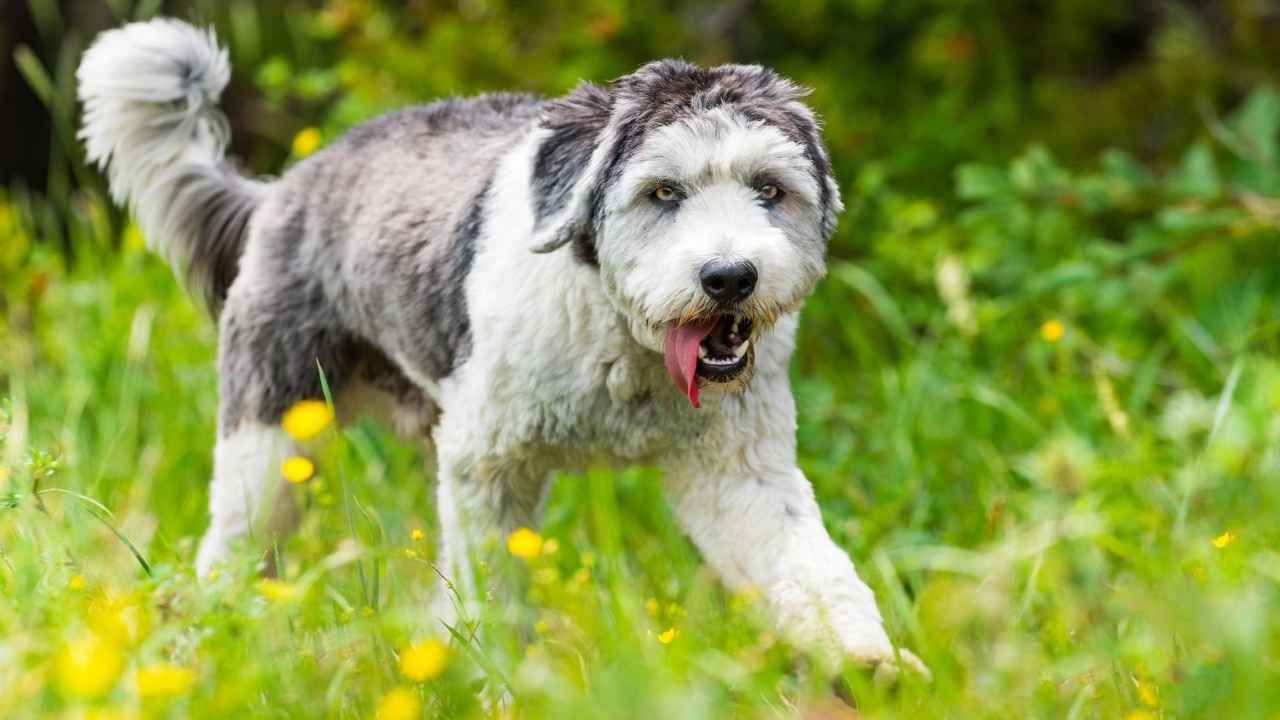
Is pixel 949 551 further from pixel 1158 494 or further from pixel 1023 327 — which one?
pixel 1023 327

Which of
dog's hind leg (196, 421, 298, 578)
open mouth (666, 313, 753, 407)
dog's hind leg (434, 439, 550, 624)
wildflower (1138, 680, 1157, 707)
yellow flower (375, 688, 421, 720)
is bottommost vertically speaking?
dog's hind leg (196, 421, 298, 578)

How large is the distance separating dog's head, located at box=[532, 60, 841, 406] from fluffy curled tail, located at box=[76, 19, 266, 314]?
1671 mm

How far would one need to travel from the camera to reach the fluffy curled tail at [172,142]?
4668 mm

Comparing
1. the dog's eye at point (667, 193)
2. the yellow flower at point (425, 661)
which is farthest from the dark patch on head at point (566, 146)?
the yellow flower at point (425, 661)

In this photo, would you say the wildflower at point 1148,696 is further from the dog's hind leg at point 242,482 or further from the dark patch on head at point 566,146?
the dog's hind leg at point 242,482

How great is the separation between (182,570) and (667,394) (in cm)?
118

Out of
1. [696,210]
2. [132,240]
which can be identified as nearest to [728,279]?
[696,210]

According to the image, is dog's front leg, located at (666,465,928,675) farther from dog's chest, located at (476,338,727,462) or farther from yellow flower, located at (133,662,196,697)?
yellow flower, located at (133,662,196,697)

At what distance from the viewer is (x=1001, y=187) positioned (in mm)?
5453

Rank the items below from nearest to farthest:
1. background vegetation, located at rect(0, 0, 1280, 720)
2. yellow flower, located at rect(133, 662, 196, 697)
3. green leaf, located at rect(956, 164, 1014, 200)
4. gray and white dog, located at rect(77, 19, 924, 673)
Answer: yellow flower, located at rect(133, 662, 196, 697), background vegetation, located at rect(0, 0, 1280, 720), gray and white dog, located at rect(77, 19, 924, 673), green leaf, located at rect(956, 164, 1014, 200)

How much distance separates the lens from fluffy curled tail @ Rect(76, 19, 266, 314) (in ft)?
15.3

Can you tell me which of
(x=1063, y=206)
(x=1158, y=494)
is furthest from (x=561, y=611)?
(x=1063, y=206)

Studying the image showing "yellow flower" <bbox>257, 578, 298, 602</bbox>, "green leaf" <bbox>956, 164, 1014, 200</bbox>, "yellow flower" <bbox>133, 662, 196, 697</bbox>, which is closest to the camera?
"yellow flower" <bbox>133, 662, 196, 697</bbox>

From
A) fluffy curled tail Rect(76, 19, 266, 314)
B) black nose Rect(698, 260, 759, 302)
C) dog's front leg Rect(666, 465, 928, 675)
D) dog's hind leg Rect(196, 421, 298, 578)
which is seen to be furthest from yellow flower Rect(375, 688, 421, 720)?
fluffy curled tail Rect(76, 19, 266, 314)
